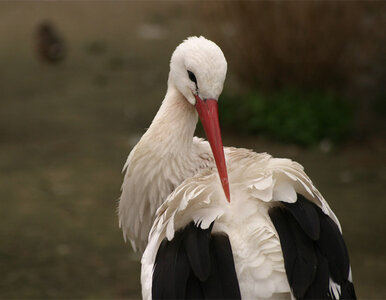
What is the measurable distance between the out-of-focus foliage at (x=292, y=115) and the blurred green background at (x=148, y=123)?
0.01 metres

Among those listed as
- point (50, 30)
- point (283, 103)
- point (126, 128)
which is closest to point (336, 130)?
point (283, 103)

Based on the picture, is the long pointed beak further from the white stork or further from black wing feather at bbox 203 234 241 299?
black wing feather at bbox 203 234 241 299

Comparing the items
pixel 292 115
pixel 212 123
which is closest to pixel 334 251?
pixel 212 123

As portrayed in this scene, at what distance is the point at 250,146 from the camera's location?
22.4 feet

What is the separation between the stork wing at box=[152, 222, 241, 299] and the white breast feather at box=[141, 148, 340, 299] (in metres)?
0.05

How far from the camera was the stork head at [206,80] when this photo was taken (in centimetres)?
315

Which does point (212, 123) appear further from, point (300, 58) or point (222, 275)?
point (300, 58)

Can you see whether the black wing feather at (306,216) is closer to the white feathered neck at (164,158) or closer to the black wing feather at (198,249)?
the black wing feather at (198,249)

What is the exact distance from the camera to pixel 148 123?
24.2ft

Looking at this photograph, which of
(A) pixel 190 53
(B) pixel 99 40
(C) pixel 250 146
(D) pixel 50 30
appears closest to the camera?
(A) pixel 190 53

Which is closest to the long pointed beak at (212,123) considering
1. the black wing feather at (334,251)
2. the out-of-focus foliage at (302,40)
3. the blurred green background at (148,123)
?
the black wing feather at (334,251)

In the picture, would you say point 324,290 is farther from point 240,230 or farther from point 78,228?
point 78,228

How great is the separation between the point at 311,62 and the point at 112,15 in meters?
4.48

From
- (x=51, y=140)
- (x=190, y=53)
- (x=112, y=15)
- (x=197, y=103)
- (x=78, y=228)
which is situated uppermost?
(x=112, y=15)
